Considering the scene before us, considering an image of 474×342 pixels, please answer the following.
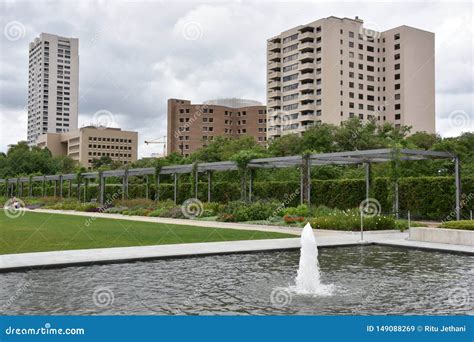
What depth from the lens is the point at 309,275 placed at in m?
9.32

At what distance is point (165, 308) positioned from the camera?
7.27 m

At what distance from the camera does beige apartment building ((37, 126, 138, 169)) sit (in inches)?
5832

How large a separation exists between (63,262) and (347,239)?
384 inches

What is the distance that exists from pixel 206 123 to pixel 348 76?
142 ft

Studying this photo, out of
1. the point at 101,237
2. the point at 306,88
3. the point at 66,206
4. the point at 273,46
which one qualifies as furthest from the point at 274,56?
the point at 101,237

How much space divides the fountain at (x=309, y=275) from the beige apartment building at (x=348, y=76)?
8291 centimetres

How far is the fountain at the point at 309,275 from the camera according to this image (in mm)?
8734

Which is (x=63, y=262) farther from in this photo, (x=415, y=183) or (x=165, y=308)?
(x=415, y=183)

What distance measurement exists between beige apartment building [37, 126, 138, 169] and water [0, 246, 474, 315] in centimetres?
13290

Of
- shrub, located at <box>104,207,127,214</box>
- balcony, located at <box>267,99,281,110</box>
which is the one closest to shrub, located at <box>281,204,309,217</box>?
shrub, located at <box>104,207,127,214</box>

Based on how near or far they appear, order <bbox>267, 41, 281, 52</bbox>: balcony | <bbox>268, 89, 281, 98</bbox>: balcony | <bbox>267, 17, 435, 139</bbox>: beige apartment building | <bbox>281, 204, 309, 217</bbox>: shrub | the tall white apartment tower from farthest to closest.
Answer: <bbox>267, 41, 281, 52</bbox>: balcony
<bbox>268, 89, 281, 98</bbox>: balcony
<bbox>267, 17, 435, 139</bbox>: beige apartment building
the tall white apartment tower
<bbox>281, 204, 309, 217</bbox>: shrub

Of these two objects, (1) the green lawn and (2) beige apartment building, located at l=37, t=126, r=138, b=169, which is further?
(2) beige apartment building, located at l=37, t=126, r=138, b=169

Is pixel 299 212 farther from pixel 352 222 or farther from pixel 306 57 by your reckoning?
pixel 306 57

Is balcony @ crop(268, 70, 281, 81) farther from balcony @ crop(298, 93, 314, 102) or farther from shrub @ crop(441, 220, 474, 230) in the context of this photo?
shrub @ crop(441, 220, 474, 230)
